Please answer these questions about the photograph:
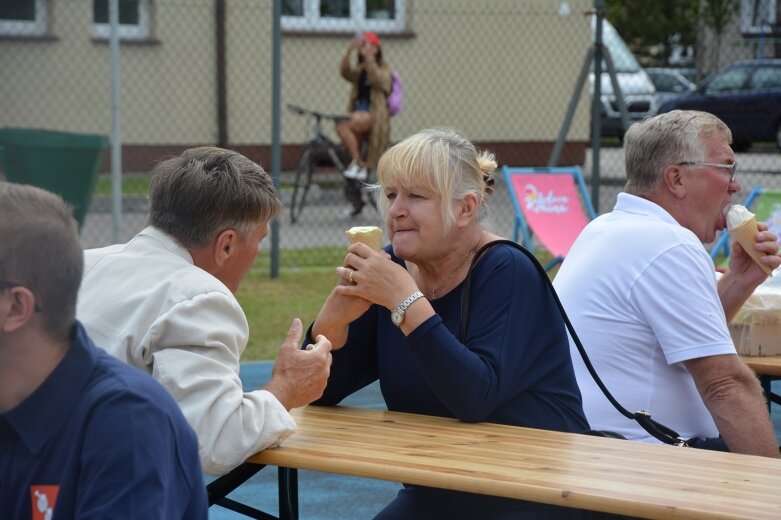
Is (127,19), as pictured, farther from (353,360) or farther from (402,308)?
(402,308)

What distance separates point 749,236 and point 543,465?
1.49 meters

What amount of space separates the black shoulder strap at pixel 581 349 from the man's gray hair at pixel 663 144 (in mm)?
648

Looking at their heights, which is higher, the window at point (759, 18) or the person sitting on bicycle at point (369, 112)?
the window at point (759, 18)

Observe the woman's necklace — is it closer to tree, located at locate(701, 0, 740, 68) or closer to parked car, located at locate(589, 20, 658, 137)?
parked car, located at locate(589, 20, 658, 137)

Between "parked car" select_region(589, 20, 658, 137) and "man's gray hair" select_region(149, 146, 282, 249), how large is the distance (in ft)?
66.0

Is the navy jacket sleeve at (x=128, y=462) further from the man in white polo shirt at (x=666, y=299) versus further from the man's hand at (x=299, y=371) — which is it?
the man in white polo shirt at (x=666, y=299)

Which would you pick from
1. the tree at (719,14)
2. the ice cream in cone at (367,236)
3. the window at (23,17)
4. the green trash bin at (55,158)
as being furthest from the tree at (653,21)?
the ice cream in cone at (367,236)

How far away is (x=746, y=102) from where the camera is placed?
21.6m

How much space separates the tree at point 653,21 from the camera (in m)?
36.7

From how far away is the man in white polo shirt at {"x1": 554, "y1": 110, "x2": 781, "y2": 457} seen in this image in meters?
3.21

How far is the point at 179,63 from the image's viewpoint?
16.4m

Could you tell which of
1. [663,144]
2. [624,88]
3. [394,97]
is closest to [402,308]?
[663,144]

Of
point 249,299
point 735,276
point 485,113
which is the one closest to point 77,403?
point 735,276

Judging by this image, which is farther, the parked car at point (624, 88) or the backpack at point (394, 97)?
the parked car at point (624, 88)
